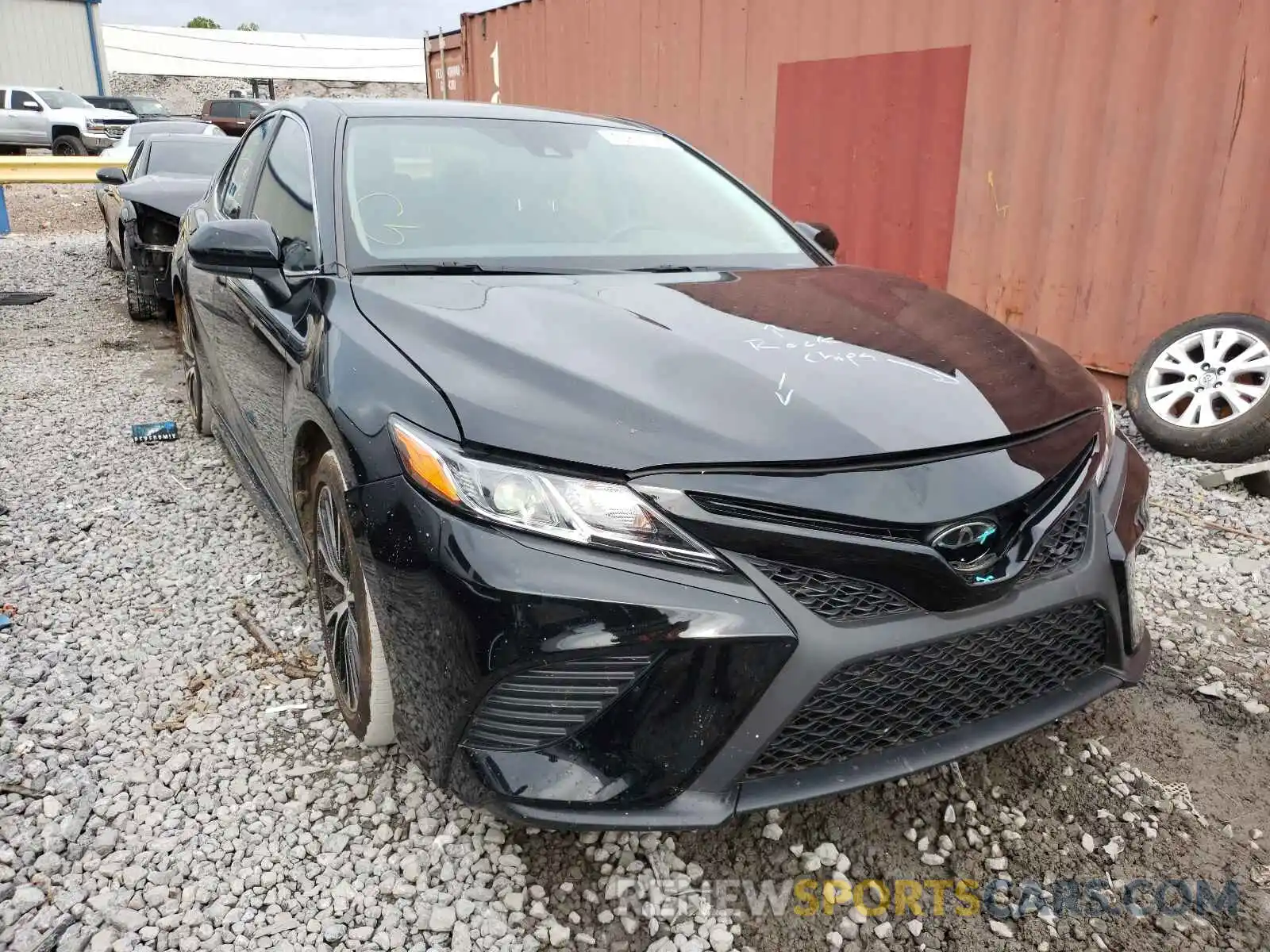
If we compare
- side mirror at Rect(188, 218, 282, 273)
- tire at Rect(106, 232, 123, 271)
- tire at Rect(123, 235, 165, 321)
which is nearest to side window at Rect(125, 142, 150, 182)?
A: tire at Rect(106, 232, 123, 271)

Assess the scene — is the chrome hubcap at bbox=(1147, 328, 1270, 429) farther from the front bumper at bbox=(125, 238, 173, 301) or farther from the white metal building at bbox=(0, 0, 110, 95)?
the white metal building at bbox=(0, 0, 110, 95)

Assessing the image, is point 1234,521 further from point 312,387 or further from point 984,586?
point 312,387

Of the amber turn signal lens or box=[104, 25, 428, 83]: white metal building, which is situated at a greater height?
box=[104, 25, 428, 83]: white metal building

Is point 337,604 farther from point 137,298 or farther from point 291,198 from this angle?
point 137,298

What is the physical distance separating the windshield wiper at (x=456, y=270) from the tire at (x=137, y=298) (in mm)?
5467

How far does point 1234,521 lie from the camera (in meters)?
3.80

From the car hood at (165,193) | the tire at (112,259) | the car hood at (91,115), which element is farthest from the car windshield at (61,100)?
the car hood at (165,193)

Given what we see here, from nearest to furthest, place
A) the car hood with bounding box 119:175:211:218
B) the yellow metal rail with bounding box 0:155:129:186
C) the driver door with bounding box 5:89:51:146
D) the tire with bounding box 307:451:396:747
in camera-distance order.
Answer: the tire with bounding box 307:451:396:747
the car hood with bounding box 119:175:211:218
the yellow metal rail with bounding box 0:155:129:186
the driver door with bounding box 5:89:51:146

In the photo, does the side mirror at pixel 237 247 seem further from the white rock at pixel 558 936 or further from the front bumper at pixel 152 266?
the front bumper at pixel 152 266

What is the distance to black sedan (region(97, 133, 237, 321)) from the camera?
620 cm

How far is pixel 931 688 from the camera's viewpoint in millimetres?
1695

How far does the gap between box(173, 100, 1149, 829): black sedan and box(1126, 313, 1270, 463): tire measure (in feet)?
8.19

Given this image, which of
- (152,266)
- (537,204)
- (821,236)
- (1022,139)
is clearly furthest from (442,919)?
(152,266)

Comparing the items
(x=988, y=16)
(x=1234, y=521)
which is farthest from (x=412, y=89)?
(x=1234, y=521)
